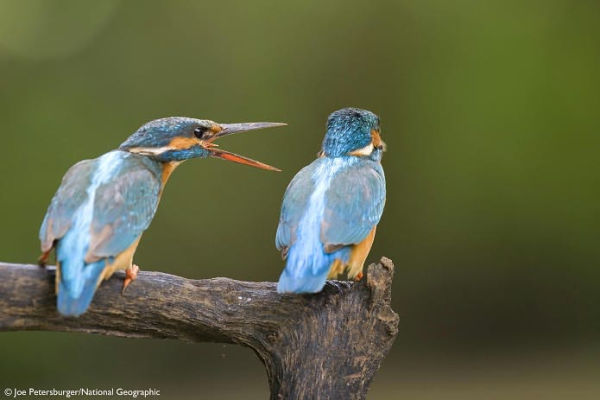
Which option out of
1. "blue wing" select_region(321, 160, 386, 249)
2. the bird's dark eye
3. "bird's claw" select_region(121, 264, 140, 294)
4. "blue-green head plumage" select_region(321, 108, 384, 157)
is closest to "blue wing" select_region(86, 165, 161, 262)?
"bird's claw" select_region(121, 264, 140, 294)

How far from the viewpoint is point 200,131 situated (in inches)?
114

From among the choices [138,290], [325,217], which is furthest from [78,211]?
[325,217]

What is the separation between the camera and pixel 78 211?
245cm

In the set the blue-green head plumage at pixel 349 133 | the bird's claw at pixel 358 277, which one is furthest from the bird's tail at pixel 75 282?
the blue-green head plumage at pixel 349 133

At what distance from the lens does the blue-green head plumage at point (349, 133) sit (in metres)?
2.99

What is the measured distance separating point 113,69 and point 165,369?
207 cm

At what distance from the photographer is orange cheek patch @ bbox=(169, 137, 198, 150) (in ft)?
9.25

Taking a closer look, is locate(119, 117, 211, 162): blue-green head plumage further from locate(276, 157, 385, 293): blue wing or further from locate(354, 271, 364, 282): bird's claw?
locate(354, 271, 364, 282): bird's claw

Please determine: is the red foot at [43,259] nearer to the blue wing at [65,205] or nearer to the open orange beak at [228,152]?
the blue wing at [65,205]

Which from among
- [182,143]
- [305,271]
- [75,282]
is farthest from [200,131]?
[75,282]

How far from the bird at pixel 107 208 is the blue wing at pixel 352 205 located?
489 mm

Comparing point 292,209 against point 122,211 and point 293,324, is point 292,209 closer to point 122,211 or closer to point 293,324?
point 293,324

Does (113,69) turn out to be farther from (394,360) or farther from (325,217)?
(325,217)

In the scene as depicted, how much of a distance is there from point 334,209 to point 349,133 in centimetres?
40
